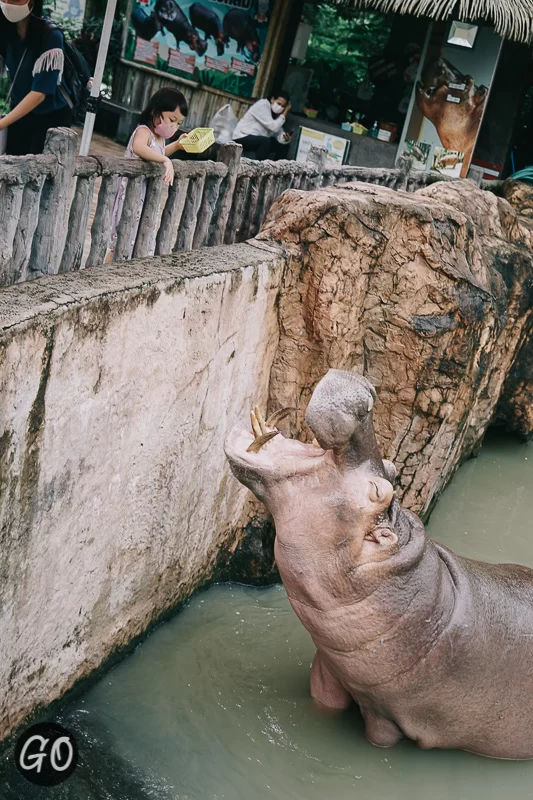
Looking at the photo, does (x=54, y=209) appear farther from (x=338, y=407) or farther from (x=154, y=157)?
(x=338, y=407)

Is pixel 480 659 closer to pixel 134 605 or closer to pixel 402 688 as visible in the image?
pixel 402 688

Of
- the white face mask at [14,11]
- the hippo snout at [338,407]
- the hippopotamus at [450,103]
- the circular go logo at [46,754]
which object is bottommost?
the circular go logo at [46,754]

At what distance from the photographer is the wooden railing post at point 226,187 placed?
4723 mm

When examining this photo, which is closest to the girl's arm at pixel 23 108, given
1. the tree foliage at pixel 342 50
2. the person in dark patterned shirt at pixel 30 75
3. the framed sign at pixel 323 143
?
the person in dark patterned shirt at pixel 30 75

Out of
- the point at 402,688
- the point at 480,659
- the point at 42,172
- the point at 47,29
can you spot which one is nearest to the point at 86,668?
the point at 402,688

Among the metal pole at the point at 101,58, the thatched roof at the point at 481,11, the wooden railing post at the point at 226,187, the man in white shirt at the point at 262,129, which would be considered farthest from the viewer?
the man in white shirt at the point at 262,129

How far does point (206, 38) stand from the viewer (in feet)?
36.4

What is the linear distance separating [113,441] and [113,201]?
106 cm

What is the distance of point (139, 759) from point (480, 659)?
1432 millimetres

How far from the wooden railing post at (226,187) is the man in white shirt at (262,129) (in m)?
5.18

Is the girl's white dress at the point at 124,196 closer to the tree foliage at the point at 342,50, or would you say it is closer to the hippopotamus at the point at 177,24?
the hippopotamus at the point at 177,24

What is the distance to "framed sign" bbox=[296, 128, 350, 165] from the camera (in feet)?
36.0

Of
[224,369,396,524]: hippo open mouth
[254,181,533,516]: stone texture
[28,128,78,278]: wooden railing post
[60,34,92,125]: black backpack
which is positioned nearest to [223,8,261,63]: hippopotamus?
→ [60,34,92,125]: black backpack

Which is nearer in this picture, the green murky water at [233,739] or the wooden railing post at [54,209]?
the wooden railing post at [54,209]
